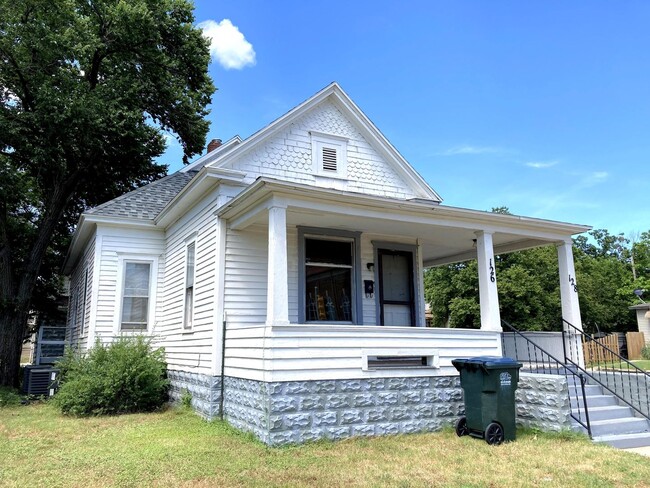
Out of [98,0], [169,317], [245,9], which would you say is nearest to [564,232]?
[169,317]

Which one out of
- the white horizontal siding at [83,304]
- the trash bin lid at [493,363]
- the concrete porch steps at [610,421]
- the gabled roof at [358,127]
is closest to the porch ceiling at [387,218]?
the gabled roof at [358,127]

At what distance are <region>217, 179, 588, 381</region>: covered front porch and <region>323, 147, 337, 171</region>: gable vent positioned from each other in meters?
1.76

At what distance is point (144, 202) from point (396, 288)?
269 inches

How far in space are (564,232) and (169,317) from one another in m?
8.59

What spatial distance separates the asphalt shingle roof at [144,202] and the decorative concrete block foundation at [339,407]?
583cm

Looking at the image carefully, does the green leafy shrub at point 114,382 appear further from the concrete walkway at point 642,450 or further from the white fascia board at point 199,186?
the concrete walkway at point 642,450

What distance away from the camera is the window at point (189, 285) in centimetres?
990

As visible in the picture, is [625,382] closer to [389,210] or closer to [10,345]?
[389,210]

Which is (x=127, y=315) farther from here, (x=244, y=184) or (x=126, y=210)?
(x=244, y=184)

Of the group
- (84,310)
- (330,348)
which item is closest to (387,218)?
(330,348)

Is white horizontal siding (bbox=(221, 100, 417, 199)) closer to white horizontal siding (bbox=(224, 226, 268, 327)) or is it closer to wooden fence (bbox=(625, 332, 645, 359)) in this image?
white horizontal siding (bbox=(224, 226, 268, 327))

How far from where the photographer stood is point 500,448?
20.8ft

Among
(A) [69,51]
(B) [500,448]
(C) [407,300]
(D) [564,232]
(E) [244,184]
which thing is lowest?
(B) [500,448]

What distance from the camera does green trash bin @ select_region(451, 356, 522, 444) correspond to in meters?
6.72
